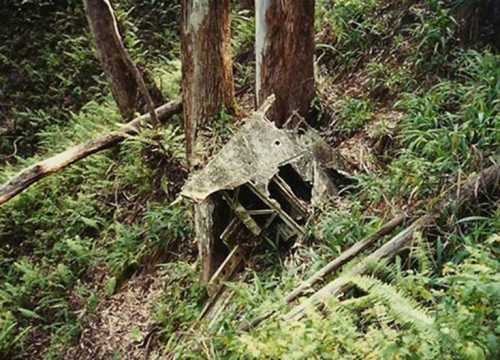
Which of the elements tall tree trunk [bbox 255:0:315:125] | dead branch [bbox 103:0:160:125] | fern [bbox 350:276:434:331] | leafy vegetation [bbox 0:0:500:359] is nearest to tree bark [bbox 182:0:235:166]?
leafy vegetation [bbox 0:0:500:359]

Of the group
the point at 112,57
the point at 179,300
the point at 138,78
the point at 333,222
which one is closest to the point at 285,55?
the point at 333,222

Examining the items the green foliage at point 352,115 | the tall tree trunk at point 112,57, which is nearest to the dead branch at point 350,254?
the green foliage at point 352,115

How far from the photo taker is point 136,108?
7.69 meters

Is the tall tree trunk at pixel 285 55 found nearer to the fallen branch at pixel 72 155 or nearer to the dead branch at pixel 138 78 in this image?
the dead branch at pixel 138 78

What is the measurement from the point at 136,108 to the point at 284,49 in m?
3.17

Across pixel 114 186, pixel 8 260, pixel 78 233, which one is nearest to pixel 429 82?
pixel 114 186

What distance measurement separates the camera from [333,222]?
4.41 metres

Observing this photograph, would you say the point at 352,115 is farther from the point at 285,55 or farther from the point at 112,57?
the point at 112,57

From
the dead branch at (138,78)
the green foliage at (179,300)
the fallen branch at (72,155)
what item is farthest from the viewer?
the dead branch at (138,78)

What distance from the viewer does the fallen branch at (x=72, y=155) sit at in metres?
5.73

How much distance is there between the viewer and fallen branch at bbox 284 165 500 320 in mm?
3569

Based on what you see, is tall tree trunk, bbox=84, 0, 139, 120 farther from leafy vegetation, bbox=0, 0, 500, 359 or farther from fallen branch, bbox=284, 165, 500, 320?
fallen branch, bbox=284, 165, 500, 320

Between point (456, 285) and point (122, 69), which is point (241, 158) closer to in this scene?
point (456, 285)

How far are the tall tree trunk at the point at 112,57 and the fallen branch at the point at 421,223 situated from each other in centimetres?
497
